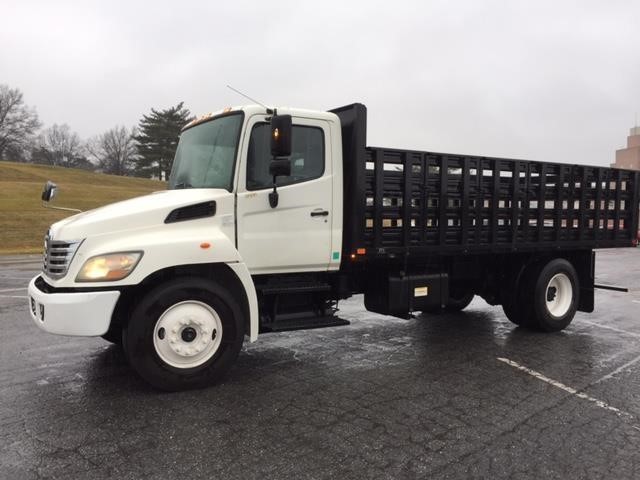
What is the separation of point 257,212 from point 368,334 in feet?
8.86

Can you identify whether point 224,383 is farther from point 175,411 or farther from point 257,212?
point 257,212

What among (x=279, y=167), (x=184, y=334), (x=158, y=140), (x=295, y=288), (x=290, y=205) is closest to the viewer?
(x=184, y=334)

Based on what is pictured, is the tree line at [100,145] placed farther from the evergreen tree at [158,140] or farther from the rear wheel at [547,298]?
the rear wheel at [547,298]

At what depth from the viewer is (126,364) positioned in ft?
17.4

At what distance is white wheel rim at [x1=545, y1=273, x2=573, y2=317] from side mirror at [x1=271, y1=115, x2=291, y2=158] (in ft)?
15.4

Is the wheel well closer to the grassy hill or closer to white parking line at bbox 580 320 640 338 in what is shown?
white parking line at bbox 580 320 640 338

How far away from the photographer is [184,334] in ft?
15.0

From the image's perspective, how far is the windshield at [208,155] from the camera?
5023mm

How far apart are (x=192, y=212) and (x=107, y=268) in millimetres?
875

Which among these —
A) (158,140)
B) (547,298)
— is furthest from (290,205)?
(158,140)

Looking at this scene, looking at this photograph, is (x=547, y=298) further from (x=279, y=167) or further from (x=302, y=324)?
(x=279, y=167)

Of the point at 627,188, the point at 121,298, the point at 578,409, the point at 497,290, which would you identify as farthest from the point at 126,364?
the point at 627,188

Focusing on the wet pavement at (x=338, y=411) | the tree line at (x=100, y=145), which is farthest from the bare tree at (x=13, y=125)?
the wet pavement at (x=338, y=411)

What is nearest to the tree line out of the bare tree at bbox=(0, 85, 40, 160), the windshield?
the bare tree at bbox=(0, 85, 40, 160)
